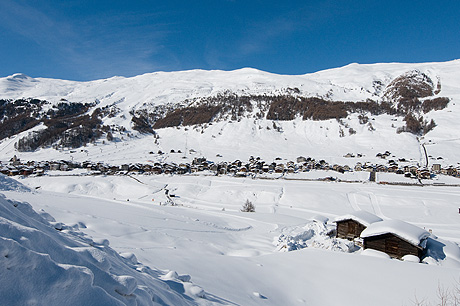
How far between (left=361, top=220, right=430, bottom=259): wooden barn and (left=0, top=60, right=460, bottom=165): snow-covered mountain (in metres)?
55.9

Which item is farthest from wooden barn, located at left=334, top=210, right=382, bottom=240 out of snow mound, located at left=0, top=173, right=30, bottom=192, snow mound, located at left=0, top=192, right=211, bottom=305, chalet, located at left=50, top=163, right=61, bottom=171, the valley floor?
chalet, located at left=50, top=163, right=61, bottom=171

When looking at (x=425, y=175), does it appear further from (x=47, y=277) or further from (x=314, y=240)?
(x=47, y=277)

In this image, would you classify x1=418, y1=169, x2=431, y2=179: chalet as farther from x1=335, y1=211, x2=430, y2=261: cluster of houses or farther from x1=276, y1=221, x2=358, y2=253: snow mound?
x1=335, y1=211, x2=430, y2=261: cluster of houses

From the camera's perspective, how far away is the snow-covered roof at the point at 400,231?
14.3 m

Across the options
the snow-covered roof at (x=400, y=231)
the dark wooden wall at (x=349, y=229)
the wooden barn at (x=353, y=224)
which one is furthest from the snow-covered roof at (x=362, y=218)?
the snow-covered roof at (x=400, y=231)

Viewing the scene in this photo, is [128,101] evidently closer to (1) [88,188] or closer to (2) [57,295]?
(1) [88,188]

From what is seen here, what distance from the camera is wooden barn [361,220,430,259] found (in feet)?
47.1

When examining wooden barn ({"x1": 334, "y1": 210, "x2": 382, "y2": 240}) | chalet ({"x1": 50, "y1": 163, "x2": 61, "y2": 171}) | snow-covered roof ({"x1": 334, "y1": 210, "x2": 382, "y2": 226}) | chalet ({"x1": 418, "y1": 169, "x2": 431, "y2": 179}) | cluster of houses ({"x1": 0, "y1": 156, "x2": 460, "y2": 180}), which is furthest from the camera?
chalet ({"x1": 50, "y1": 163, "x2": 61, "y2": 171})

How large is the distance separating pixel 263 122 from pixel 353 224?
9289 centimetres

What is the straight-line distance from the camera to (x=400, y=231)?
14695 mm

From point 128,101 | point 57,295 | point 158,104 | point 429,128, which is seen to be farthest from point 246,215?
point 128,101

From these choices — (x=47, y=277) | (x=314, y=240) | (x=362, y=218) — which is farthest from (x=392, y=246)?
(x=47, y=277)

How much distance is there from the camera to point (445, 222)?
2786 centimetres

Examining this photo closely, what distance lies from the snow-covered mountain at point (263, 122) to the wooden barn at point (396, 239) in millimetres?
55862
